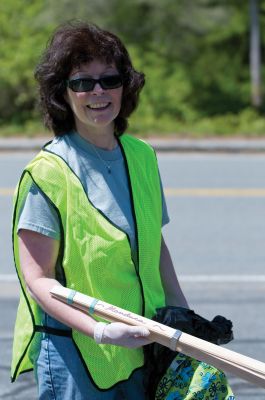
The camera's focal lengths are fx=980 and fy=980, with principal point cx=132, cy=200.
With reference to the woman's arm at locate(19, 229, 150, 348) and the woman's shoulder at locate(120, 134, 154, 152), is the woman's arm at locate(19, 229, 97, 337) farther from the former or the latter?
the woman's shoulder at locate(120, 134, 154, 152)

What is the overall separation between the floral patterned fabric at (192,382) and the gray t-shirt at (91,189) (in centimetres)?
32

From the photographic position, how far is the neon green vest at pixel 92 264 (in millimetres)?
2604

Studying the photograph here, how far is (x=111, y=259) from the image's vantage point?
2611 millimetres

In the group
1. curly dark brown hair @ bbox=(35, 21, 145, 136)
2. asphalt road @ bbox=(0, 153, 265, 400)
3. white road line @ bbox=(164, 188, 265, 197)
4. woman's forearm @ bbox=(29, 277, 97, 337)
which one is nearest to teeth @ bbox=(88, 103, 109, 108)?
curly dark brown hair @ bbox=(35, 21, 145, 136)

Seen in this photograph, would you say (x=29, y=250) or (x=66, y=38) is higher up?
(x=66, y=38)

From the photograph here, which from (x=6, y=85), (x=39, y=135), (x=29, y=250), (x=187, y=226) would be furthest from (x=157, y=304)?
(x=6, y=85)

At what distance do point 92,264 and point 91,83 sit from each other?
19.8 inches

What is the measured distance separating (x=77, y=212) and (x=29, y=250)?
0.17 m

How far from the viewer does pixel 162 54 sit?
19.1 m

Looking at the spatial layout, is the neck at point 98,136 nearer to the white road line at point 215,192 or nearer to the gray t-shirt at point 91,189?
the gray t-shirt at point 91,189

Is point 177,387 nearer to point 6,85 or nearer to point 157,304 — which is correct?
point 157,304

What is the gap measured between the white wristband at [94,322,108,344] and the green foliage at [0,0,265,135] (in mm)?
14531

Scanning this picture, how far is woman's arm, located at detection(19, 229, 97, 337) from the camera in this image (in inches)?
101

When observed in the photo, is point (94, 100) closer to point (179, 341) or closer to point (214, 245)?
point (179, 341)
